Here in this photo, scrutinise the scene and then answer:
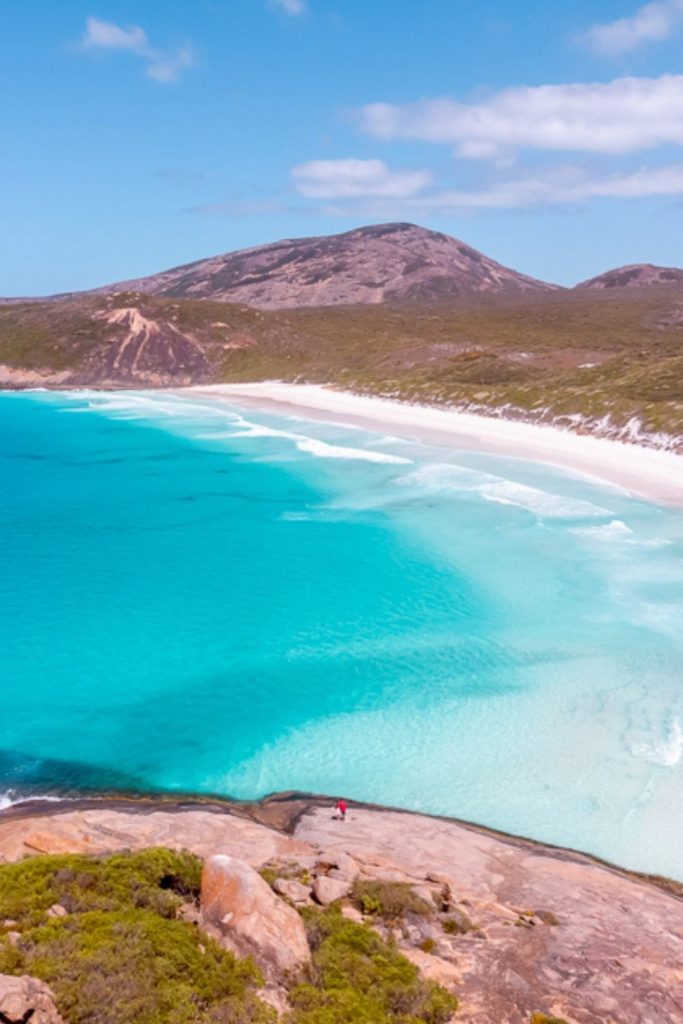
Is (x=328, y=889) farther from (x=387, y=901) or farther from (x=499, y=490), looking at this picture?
(x=499, y=490)

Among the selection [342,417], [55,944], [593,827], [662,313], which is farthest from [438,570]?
[662,313]

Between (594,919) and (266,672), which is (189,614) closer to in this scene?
(266,672)

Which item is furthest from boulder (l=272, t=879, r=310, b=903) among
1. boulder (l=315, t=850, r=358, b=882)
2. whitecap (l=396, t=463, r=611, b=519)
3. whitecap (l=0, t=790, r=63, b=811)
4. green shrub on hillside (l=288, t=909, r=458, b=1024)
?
whitecap (l=396, t=463, r=611, b=519)

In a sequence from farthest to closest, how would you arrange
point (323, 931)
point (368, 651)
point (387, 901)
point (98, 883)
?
point (368, 651) < point (387, 901) < point (98, 883) < point (323, 931)

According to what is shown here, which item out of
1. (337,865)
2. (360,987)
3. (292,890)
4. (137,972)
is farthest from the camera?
(337,865)

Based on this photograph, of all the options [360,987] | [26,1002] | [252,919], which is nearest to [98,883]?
[252,919]

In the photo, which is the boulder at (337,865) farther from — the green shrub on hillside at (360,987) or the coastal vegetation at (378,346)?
the coastal vegetation at (378,346)

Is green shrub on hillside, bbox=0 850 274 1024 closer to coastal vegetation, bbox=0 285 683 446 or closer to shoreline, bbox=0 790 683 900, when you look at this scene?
shoreline, bbox=0 790 683 900
